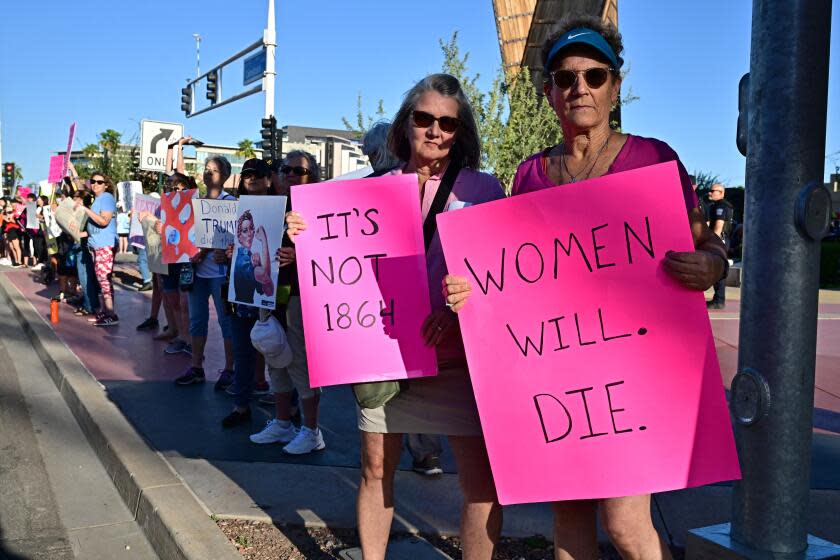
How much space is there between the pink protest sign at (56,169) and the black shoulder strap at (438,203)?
66.8ft

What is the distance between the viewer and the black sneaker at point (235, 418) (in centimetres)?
533

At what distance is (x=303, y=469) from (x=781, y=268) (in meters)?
2.93

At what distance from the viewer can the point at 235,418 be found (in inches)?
211

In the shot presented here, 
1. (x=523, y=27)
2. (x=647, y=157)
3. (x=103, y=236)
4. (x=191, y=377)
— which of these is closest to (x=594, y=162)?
(x=647, y=157)

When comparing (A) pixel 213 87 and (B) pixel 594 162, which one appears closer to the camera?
(B) pixel 594 162

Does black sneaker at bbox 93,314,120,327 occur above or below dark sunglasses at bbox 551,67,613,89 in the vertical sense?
below

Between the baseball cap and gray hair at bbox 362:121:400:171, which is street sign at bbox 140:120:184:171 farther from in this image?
gray hair at bbox 362:121:400:171

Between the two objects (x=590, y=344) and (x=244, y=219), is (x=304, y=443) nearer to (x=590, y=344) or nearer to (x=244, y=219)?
(x=244, y=219)

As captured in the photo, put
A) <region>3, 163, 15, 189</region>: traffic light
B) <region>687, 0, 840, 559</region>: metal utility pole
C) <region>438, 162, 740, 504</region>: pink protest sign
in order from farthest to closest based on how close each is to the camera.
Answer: <region>3, 163, 15, 189</region>: traffic light
<region>687, 0, 840, 559</region>: metal utility pole
<region>438, 162, 740, 504</region>: pink protest sign

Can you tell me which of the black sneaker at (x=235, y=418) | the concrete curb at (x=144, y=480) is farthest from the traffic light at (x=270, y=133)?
the black sneaker at (x=235, y=418)

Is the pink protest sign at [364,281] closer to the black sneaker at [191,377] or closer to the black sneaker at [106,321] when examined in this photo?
the black sneaker at [191,377]

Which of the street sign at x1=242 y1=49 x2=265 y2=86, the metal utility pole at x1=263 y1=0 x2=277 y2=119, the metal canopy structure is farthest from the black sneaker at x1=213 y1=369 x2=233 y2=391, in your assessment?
the street sign at x1=242 y1=49 x2=265 y2=86

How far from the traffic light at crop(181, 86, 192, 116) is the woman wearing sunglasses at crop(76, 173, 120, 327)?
17.7 meters

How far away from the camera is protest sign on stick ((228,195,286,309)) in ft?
13.0
